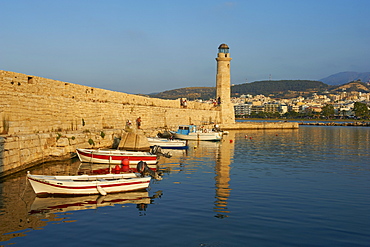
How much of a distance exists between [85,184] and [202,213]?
3378 mm

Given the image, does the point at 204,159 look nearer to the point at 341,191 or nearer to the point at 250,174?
the point at 250,174

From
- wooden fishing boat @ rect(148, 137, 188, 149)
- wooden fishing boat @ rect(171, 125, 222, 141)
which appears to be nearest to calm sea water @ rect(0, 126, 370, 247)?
wooden fishing boat @ rect(148, 137, 188, 149)

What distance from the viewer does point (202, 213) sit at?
921 centimetres

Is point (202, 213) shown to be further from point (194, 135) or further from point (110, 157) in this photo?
point (194, 135)

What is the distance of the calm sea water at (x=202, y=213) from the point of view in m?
7.46

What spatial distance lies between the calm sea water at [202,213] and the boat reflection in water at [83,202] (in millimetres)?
23

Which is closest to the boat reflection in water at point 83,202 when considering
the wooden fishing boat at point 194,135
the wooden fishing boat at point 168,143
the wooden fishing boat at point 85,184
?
the wooden fishing boat at point 85,184

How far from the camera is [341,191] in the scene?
39.8ft

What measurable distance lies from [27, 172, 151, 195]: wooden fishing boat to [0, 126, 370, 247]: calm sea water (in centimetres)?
23

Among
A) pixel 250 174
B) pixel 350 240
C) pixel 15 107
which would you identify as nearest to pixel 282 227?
pixel 350 240

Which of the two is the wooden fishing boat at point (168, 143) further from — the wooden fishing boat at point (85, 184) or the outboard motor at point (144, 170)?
the wooden fishing boat at point (85, 184)

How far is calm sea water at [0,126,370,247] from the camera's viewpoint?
7457 mm

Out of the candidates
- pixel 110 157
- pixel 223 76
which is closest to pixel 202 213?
pixel 110 157

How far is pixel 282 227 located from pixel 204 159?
11671mm
